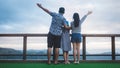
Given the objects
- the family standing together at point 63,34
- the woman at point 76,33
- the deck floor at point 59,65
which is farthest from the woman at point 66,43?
the deck floor at point 59,65

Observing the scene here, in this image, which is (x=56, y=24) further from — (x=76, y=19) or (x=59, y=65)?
(x=59, y=65)

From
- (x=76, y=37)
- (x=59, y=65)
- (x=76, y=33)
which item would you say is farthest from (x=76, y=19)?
(x=59, y=65)

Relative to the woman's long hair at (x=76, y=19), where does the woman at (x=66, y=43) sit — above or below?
below

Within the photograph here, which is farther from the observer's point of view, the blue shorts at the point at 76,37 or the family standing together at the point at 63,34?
the blue shorts at the point at 76,37

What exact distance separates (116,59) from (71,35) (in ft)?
6.63

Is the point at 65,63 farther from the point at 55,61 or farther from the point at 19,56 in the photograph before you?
the point at 19,56

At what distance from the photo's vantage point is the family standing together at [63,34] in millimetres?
11258

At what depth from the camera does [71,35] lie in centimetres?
1206

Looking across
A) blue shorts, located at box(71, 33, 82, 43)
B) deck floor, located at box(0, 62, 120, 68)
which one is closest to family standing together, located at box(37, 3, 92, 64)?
blue shorts, located at box(71, 33, 82, 43)

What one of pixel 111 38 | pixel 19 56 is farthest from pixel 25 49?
pixel 111 38

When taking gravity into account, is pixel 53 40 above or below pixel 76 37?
below

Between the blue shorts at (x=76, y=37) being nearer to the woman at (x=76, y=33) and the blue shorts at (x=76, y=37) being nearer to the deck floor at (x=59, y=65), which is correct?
the woman at (x=76, y=33)

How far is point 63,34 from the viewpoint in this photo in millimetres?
11789

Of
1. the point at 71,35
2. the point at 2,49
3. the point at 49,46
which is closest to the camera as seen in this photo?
the point at 49,46
